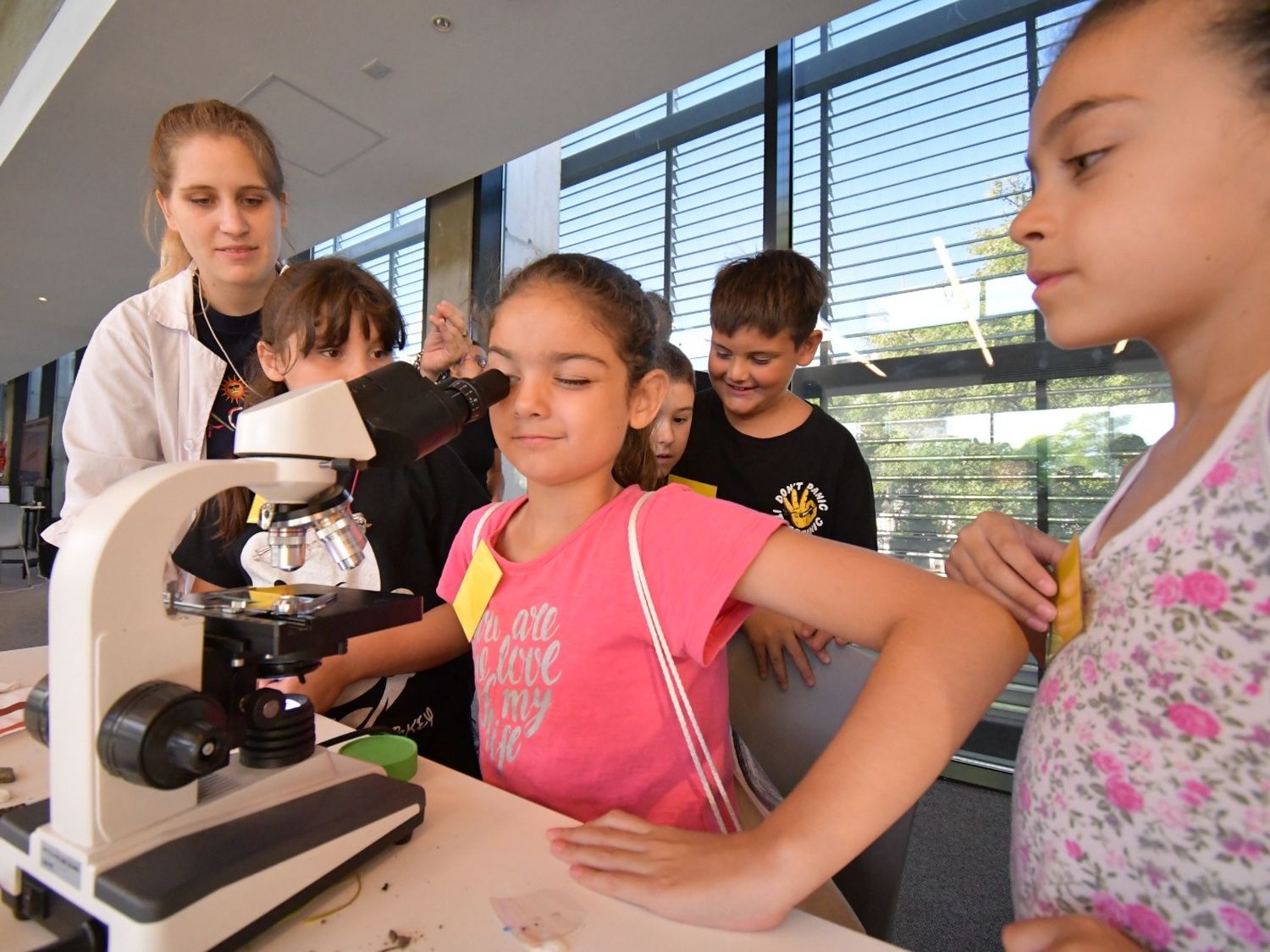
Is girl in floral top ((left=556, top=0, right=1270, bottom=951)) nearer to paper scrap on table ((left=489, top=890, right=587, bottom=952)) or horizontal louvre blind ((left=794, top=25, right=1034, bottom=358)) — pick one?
paper scrap on table ((left=489, top=890, right=587, bottom=952))

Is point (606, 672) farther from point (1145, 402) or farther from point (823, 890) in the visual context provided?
point (1145, 402)

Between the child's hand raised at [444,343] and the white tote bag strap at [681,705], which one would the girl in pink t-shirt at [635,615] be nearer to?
the white tote bag strap at [681,705]

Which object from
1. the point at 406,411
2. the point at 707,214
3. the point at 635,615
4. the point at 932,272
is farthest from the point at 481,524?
the point at 707,214

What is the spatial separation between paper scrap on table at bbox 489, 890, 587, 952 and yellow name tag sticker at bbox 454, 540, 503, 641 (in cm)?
45

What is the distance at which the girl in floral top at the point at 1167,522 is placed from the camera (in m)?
0.47

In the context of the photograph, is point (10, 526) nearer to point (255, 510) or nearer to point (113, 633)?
point (255, 510)

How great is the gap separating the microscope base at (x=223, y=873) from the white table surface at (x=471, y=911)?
2cm

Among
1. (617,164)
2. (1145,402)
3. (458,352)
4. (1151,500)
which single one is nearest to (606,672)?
(1151,500)

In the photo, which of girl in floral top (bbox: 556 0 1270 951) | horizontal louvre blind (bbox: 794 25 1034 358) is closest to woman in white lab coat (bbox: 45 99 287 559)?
girl in floral top (bbox: 556 0 1270 951)

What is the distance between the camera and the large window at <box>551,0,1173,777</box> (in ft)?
7.82

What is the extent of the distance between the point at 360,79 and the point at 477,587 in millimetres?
2610

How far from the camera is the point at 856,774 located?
0.57m

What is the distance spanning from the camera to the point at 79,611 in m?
0.47

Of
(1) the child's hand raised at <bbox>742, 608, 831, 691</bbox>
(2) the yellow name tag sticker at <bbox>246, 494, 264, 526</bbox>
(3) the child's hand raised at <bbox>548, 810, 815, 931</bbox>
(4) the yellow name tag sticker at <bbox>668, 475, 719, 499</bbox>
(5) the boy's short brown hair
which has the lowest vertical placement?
(3) the child's hand raised at <bbox>548, 810, 815, 931</bbox>
